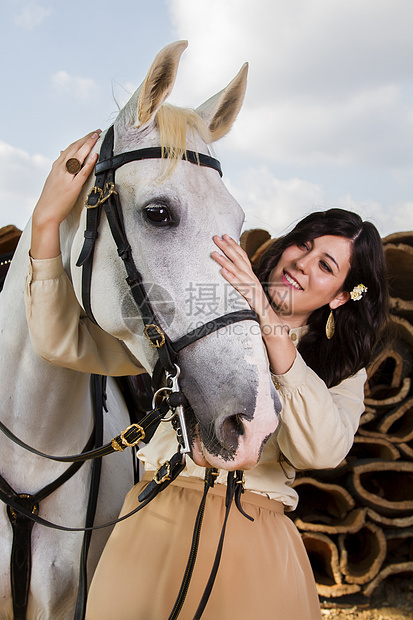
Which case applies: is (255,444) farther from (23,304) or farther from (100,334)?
(23,304)

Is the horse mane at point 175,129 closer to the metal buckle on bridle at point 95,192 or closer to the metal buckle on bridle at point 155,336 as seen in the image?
the metal buckle on bridle at point 95,192

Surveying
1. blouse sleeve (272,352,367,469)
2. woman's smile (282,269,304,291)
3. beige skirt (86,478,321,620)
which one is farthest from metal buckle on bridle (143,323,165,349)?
woman's smile (282,269,304,291)

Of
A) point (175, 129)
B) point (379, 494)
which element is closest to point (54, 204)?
point (175, 129)

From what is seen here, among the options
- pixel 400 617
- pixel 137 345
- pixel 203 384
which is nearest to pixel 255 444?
pixel 203 384

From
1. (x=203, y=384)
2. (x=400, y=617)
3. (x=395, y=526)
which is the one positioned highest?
(x=203, y=384)

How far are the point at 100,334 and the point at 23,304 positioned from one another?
0.20m

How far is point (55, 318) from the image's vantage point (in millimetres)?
1091

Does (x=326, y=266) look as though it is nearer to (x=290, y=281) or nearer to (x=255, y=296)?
(x=290, y=281)

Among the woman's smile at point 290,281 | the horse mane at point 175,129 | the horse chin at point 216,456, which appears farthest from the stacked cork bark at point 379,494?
the horse chin at point 216,456

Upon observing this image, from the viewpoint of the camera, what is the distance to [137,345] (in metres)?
1.05

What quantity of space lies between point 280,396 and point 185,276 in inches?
14.5

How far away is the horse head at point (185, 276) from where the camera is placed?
2.85ft

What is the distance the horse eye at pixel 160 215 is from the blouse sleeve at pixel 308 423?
42 cm

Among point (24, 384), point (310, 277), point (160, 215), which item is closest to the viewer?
point (160, 215)
